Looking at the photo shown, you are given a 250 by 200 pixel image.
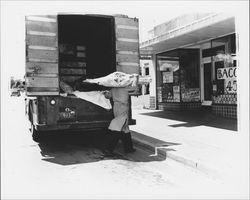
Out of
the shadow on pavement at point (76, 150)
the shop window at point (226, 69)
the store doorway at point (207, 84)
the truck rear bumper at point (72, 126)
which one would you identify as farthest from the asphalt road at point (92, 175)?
the store doorway at point (207, 84)

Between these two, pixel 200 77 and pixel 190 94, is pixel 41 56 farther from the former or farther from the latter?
pixel 190 94

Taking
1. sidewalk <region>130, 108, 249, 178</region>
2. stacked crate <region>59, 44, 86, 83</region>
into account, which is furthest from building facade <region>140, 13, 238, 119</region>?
stacked crate <region>59, 44, 86, 83</region>

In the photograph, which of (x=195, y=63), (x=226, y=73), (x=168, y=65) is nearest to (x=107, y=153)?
(x=226, y=73)

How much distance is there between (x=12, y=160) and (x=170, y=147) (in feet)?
11.3

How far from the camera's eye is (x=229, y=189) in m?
4.54

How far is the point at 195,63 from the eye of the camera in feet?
44.5

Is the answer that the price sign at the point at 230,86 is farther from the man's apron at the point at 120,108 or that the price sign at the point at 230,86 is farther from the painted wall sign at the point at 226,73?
the man's apron at the point at 120,108

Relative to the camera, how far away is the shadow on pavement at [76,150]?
256 inches

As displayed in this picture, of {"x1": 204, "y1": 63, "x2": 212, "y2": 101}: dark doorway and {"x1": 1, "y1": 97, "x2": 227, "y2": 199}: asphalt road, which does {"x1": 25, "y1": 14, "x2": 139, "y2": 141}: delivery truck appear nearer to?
{"x1": 1, "y1": 97, "x2": 227, "y2": 199}: asphalt road

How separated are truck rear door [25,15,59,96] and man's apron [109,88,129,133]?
4.23 ft

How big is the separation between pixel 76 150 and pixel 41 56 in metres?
2.45

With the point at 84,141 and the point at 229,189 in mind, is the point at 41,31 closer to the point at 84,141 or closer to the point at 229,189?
the point at 84,141

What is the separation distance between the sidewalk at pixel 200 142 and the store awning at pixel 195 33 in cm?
301

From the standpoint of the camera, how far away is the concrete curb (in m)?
5.29
